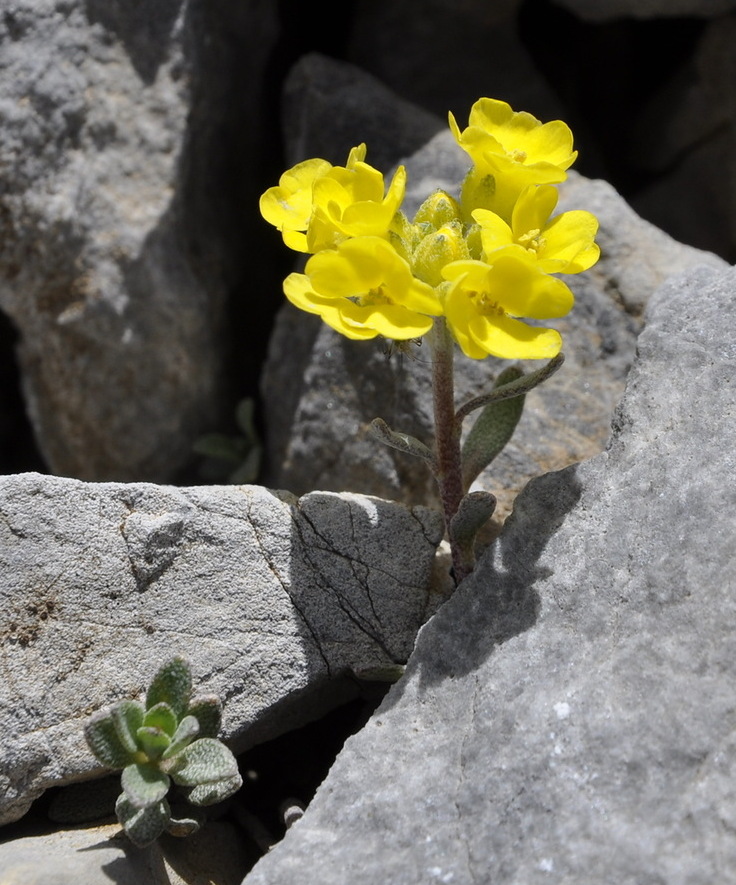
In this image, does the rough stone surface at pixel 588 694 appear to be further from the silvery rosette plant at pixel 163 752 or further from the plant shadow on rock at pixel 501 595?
the silvery rosette plant at pixel 163 752

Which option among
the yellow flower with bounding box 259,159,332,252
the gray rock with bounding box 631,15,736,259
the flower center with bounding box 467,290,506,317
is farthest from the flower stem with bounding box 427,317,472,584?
the gray rock with bounding box 631,15,736,259

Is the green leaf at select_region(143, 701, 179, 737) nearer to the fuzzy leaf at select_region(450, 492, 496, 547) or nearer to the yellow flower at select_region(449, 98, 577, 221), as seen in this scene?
the fuzzy leaf at select_region(450, 492, 496, 547)

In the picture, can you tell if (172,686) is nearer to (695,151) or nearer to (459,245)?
(459,245)

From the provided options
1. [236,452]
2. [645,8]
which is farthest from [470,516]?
[645,8]

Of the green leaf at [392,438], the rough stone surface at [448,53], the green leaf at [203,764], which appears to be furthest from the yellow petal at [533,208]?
the rough stone surface at [448,53]

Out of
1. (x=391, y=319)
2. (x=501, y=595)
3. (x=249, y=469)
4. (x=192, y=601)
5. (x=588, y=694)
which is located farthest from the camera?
(x=249, y=469)

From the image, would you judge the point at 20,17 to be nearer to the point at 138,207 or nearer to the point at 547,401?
the point at 138,207
